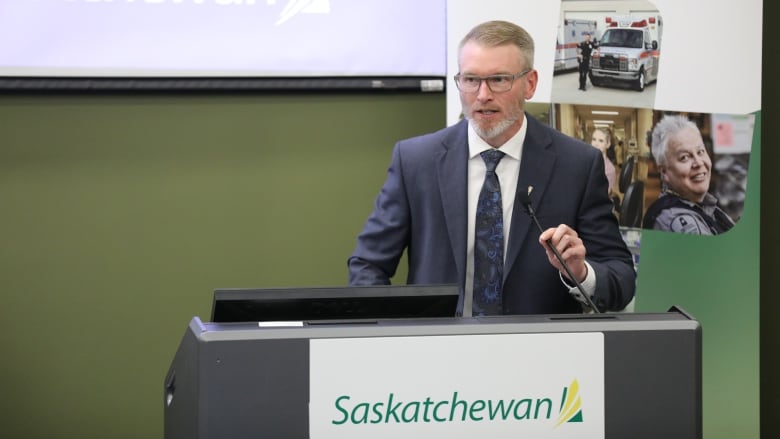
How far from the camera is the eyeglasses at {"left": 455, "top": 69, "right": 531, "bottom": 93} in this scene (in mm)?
2541

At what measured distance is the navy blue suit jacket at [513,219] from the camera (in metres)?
2.60

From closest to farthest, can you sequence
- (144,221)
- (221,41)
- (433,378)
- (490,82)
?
(433,378), (490,82), (221,41), (144,221)

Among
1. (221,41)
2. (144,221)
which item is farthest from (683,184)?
(144,221)

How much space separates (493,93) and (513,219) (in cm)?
33

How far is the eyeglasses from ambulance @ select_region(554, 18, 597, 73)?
1.06 meters

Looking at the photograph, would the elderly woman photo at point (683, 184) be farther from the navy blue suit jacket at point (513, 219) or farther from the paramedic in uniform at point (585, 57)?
the navy blue suit jacket at point (513, 219)

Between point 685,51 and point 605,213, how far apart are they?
1.10 metres

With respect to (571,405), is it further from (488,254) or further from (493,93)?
(493,93)

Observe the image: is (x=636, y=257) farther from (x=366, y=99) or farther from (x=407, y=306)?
(x=407, y=306)

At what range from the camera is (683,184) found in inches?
143

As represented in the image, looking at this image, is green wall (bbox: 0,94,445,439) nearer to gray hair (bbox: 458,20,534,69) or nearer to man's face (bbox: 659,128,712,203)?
man's face (bbox: 659,128,712,203)

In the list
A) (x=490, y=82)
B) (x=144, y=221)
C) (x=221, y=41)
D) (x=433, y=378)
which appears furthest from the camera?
(x=144, y=221)

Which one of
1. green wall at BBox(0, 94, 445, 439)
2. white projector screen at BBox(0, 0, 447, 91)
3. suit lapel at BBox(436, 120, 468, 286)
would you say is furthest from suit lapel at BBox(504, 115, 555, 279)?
green wall at BBox(0, 94, 445, 439)

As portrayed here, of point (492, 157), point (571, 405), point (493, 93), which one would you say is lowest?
point (571, 405)
